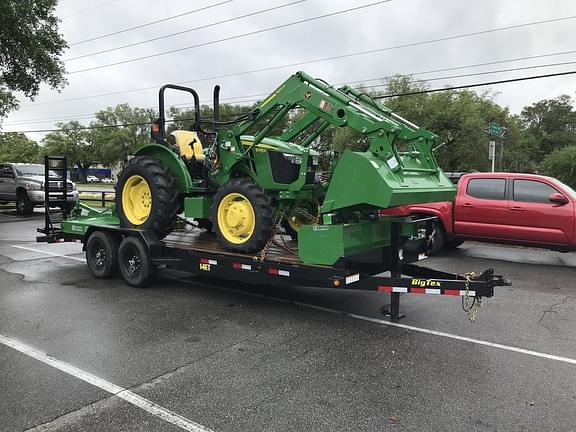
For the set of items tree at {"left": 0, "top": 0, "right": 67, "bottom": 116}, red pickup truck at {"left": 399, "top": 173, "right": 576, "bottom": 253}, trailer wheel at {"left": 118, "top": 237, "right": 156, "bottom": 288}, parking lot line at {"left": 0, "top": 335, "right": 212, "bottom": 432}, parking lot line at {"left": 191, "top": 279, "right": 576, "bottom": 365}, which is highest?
tree at {"left": 0, "top": 0, "right": 67, "bottom": 116}

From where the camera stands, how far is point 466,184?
10211mm

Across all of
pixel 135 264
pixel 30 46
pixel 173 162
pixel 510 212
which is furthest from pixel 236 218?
pixel 30 46

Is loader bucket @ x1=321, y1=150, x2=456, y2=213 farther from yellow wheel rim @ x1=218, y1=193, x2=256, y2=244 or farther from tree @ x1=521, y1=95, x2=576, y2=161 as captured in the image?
tree @ x1=521, y1=95, x2=576, y2=161

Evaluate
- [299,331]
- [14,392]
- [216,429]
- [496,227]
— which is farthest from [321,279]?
[496,227]

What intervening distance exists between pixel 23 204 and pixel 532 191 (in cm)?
1863

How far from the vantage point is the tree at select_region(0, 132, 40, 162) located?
8119cm

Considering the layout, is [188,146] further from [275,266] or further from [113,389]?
[113,389]

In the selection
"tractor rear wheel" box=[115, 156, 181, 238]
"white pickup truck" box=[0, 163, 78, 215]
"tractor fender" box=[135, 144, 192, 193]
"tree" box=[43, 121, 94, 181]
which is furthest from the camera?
"tree" box=[43, 121, 94, 181]

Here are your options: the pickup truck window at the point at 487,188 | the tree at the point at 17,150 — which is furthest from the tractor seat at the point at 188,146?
the tree at the point at 17,150

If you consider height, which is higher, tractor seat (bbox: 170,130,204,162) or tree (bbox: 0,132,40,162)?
tree (bbox: 0,132,40,162)

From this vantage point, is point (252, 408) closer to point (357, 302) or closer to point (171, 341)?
point (171, 341)

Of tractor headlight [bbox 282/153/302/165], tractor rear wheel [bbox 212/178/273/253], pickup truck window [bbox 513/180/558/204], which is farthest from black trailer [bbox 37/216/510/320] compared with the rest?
pickup truck window [bbox 513/180/558/204]

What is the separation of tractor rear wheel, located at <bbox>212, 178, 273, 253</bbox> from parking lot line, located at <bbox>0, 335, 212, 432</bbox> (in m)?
2.58

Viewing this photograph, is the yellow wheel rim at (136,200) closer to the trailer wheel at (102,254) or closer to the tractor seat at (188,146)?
the trailer wheel at (102,254)
